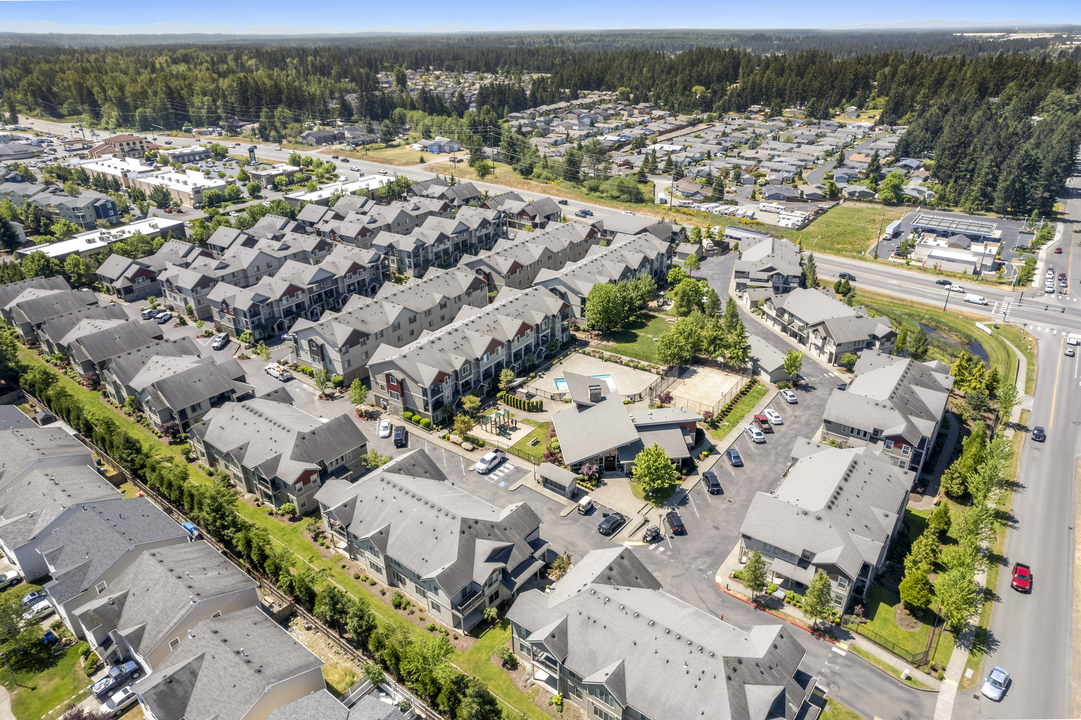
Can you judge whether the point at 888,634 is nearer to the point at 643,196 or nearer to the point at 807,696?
the point at 807,696

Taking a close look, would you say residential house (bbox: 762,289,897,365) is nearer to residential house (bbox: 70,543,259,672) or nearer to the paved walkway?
the paved walkway

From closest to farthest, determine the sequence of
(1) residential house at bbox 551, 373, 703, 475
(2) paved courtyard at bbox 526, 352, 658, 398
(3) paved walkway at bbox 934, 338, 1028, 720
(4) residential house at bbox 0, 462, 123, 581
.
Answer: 1. (3) paved walkway at bbox 934, 338, 1028, 720
2. (4) residential house at bbox 0, 462, 123, 581
3. (1) residential house at bbox 551, 373, 703, 475
4. (2) paved courtyard at bbox 526, 352, 658, 398

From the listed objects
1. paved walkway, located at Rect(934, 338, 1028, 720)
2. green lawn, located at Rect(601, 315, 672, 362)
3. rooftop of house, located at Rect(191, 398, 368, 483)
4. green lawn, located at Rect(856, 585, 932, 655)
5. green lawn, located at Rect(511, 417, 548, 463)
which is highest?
rooftop of house, located at Rect(191, 398, 368, 483)

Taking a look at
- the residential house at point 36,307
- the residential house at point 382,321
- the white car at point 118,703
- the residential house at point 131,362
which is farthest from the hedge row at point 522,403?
the residential house at point 36,307

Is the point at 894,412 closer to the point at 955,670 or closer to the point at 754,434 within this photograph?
the point at 754,434

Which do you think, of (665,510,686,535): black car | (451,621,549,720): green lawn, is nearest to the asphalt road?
(665,510,686,535): black car

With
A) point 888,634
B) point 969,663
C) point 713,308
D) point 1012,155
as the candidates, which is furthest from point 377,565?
point 1012,155

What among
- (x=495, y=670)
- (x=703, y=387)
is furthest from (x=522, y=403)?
(x=495, y=670)
